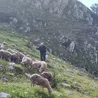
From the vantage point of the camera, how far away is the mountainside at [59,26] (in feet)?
244

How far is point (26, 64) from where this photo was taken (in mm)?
28969

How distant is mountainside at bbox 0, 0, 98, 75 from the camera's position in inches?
2933

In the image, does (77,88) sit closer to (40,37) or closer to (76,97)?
(76,97)

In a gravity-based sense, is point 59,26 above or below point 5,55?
above

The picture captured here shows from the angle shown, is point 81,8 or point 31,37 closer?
point 31,37

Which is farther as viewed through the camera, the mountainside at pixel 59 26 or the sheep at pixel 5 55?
the mountainside at pixel 59 26

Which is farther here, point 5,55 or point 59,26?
point 59,26

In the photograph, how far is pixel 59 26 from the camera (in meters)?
89.6

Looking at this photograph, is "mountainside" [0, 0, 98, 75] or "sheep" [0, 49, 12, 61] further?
"mountainside" [0, 0, 98, 75]

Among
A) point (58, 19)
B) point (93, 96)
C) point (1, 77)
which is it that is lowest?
point (93, 96)

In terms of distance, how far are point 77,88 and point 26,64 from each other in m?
5.32

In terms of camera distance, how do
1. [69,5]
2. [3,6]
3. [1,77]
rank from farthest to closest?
[69,5] → [3,6] → [1,77]

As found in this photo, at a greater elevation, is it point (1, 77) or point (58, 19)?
point (58, 19)

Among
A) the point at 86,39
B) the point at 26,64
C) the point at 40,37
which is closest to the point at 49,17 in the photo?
the point at 86,39
